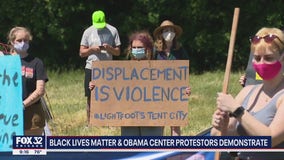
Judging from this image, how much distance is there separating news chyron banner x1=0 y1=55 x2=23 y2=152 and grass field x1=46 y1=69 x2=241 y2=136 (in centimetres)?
353

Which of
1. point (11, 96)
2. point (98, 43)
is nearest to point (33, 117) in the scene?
point (11, 96)

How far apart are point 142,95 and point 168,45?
157cm

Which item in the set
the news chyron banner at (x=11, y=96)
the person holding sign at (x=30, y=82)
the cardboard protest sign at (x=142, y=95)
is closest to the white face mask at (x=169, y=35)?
the cardboard protest sign at (x=142, y=95)

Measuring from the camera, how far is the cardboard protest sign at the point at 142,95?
6.66 metres

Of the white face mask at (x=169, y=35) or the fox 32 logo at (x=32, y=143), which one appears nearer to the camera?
the fox 32 logo at (x=32, y=143)

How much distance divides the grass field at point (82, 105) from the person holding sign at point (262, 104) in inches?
208

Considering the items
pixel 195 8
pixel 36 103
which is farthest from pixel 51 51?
pixel 36 103

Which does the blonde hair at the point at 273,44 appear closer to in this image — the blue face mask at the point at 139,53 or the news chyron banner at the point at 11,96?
the news chyron banner at the point at 11,96

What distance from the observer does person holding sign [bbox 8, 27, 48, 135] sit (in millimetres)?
6332

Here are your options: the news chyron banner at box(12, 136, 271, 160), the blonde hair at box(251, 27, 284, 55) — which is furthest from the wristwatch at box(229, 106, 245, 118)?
the news chyron banner at box(12, 136, 271, 160)

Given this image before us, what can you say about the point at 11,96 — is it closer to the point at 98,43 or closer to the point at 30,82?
the point at 30,82

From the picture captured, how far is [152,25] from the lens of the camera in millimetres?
20328

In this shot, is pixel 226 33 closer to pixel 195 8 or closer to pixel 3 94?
pixel 195 8

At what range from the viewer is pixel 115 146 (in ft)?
15.0
